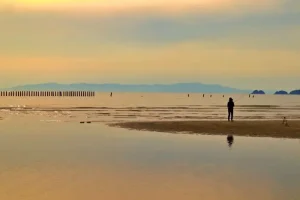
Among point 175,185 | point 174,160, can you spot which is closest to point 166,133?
point 174,160

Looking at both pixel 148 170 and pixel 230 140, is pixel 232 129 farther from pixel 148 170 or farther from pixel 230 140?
pixel 148 170

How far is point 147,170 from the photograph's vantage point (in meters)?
19.8

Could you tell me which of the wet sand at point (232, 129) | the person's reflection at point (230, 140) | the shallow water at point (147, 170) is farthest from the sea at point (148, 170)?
the wet sand at point (232, 129)

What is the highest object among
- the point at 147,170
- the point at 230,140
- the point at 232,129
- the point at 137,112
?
the point at 147,170

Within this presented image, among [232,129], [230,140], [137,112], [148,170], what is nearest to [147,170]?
[148,170]

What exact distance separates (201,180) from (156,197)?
315cm

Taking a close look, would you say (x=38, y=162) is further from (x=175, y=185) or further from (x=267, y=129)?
(x=267, y=129)

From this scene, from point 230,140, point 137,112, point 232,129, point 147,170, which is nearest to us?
point 147,170

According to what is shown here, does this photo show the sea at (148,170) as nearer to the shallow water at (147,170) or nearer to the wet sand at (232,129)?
the shallow water at (147,170)

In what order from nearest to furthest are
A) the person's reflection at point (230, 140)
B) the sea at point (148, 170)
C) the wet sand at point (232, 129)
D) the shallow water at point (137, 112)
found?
the sea at point (148, 170) → the person's reflection at point (230, 140) → the wet sand at point (232, 129) → the shallow water at point (137, 112)

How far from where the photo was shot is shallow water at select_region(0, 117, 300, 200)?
1552 centimetres

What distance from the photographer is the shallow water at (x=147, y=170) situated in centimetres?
1552

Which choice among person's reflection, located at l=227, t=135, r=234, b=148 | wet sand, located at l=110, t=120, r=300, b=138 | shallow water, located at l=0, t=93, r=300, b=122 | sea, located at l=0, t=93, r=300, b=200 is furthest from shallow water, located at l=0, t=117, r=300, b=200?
shallow water, located at l=0, t=93, r=300, b=122

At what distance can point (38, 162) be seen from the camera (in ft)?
70.8
